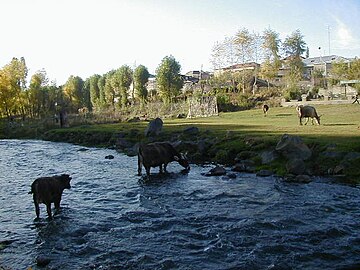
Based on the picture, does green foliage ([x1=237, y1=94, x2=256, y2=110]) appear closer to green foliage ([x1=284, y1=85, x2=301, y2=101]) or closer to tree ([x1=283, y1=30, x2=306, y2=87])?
green foliage ([x1=284, y1=85, x2=301, y2=101])

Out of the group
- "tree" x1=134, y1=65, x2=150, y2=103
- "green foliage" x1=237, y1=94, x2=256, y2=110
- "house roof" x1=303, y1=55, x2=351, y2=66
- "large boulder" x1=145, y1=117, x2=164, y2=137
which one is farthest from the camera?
"house roof" x1=303, y1=55, x2=351, y2=66

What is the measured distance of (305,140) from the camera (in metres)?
19.9

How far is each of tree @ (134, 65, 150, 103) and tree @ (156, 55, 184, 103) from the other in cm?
664

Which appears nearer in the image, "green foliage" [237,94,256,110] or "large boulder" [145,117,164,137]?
"large boulder" [145,117,164,137]

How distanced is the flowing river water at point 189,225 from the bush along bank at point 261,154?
3.74 ft

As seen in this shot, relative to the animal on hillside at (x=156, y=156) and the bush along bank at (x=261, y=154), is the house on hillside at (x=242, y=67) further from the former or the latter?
the animal on hillside at (x=156, y=156)

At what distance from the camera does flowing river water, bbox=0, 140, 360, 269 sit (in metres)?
8.45

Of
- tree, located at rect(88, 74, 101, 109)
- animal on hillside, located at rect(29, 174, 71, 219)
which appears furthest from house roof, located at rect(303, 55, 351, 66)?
animal on hillside, located at rect(29, 174, 71, 219)

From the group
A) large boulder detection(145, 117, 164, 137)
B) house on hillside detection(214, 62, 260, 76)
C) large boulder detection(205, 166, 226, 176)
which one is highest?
house on hillside detection(214, 62, 260, 76)

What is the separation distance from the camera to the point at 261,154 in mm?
19344

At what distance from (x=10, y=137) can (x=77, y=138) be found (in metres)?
19.2

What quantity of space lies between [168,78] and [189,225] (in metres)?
56.8

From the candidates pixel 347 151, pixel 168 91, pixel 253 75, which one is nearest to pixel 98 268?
pixel 347 151

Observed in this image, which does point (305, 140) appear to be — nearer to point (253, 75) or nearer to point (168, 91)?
point (168, 91)
